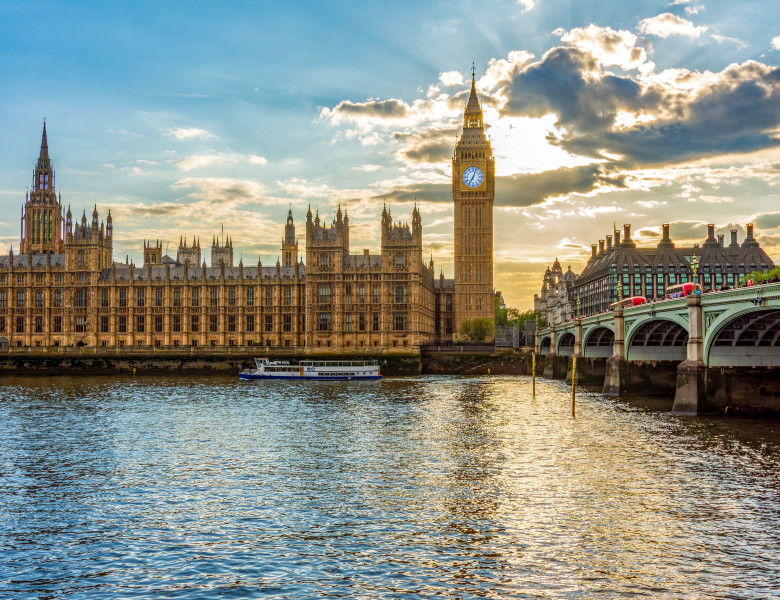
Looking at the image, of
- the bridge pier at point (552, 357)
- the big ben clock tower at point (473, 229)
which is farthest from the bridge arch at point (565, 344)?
the big ben clock tower at point (473, 229)

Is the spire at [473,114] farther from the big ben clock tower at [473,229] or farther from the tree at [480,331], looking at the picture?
the tree at [480,331]

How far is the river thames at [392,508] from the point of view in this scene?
21.0 meters

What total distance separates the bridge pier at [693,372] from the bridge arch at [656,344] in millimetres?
17915

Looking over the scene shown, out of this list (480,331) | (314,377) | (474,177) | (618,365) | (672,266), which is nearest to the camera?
(618,365)

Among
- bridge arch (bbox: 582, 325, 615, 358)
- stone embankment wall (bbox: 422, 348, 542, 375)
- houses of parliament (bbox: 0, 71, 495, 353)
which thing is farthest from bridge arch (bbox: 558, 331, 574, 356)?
houses of parliament (bbox: 0, 71, 495, 353)

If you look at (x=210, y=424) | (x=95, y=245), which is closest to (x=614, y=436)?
(x=210, y=424)

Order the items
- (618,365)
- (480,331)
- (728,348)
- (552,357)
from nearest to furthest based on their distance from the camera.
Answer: (728,348) → (618,365) → (552,357) → (480,331)

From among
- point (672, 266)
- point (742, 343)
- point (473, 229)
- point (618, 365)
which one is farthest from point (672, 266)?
point (742, 343)

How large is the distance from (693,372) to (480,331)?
103m

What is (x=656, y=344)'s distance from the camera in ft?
249

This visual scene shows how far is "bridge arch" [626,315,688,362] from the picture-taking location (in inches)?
2894

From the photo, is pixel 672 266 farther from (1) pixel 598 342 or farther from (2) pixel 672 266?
(1) pixel 598 342

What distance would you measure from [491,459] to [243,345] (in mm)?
110951

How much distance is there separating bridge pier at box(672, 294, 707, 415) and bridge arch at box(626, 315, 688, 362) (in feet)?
58.8
